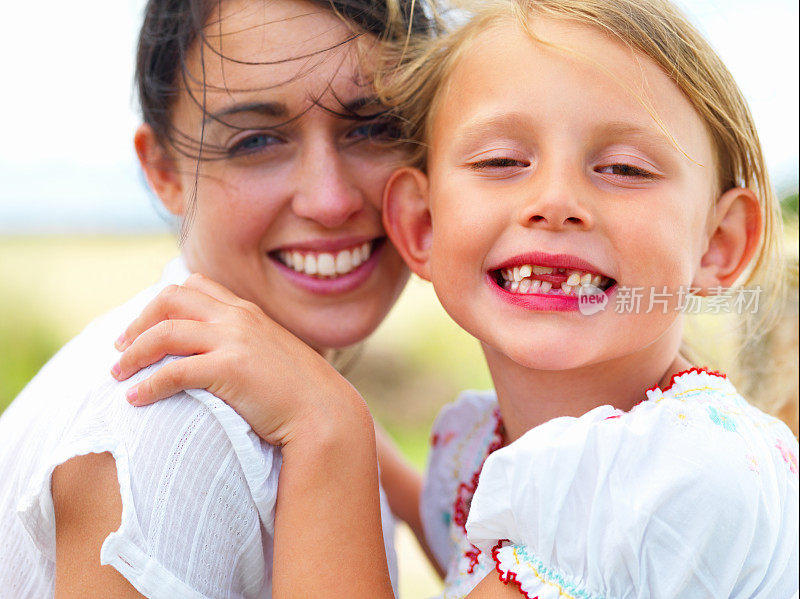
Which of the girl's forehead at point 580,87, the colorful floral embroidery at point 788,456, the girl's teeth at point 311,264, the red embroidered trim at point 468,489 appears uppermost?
the girl's forehead at point 580,87

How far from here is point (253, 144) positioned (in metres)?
1.83

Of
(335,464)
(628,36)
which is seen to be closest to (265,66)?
(628,36)

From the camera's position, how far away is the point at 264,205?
1.83 metres

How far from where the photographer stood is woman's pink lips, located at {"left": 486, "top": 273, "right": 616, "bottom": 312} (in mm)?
1494

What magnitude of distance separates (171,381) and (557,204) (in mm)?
724

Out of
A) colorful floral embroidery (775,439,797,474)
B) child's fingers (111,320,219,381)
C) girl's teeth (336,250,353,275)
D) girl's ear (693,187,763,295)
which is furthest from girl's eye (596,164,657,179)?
child's fingers (111,320,219,381)

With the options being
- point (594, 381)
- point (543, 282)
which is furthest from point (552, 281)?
point (594, 381)

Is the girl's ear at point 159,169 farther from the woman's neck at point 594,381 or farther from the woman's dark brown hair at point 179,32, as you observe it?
the woman's neck at point 594,381

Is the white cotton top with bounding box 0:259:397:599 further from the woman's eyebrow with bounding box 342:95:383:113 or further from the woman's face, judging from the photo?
the woman's eyebrow with bounding box 342:95:383:113

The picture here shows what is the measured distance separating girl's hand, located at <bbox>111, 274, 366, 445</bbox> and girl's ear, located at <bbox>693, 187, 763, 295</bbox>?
2.55 feet

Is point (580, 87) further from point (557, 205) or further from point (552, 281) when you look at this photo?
point (552, 281)

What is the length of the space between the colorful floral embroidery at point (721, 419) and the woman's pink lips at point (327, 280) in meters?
0.87

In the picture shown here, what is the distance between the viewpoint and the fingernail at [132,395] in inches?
54.3

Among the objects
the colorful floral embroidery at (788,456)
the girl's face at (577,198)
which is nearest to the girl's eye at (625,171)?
the girl's face at (577,198)
